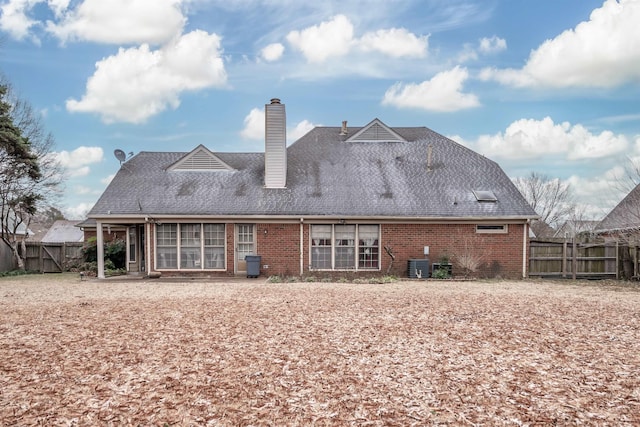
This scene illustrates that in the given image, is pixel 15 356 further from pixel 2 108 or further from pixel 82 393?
pixel 2 108

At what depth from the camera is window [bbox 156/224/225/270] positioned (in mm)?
16375

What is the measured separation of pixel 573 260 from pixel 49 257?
22944mm

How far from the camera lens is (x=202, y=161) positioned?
61.1 feet

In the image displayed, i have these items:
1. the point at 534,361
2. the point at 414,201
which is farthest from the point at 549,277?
the point at 534,361

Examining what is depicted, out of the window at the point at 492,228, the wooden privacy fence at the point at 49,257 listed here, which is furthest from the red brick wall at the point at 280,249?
the wooden privacy fence at the point at 49,257

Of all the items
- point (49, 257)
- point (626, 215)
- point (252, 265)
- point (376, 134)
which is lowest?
point (49, 257)

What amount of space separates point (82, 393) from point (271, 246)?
11639 mm

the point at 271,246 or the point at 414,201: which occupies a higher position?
the point at 414,201

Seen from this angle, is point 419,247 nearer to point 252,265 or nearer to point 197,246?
point 252,265

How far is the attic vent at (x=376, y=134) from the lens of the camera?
794 inches

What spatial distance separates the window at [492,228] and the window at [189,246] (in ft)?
31.4

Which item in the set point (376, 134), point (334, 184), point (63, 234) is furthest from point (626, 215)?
point (63, 234)

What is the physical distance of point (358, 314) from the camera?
27.8 ft

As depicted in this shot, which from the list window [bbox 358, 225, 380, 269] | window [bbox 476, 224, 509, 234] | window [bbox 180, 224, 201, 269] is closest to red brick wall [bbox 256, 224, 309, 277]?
window [bbox 358, 225, 380, 269]
